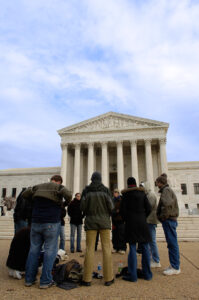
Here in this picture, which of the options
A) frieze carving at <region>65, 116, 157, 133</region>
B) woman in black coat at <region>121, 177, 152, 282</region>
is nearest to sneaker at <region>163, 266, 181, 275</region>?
woman in black coat at <region>121, 177, 152, 282</region>

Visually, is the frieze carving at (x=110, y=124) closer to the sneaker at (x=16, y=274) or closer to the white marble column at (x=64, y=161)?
the white marble column at (x=64, y=161)

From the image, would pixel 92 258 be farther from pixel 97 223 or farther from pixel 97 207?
pixel 97 207

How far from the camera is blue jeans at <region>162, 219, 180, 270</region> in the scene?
18.6ft

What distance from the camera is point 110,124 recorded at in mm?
37656

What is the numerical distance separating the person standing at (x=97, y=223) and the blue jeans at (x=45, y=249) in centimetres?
75

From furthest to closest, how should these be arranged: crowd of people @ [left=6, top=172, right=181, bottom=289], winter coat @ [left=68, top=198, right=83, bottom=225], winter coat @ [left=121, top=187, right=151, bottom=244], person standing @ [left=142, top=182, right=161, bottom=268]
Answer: winter coat @ [left=68, top=198, right=83, bottom=225] < person standing @ [left=142, top=182, right=161, bottom=268] < winter coat @ [left=121, top=187, right=151, bottom=244] < crowd of people @ [left=6, top=172, right=181, bottom=289]

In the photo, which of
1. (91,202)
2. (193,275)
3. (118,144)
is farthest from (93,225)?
(118,144)

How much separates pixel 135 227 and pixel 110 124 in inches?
1301

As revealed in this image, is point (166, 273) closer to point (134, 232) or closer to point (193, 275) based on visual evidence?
point (193, 275)

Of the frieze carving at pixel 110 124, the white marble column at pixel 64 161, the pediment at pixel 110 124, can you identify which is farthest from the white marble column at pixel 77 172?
the frieze carving at pixel 110 124

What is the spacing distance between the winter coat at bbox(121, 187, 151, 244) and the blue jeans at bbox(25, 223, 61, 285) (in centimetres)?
175

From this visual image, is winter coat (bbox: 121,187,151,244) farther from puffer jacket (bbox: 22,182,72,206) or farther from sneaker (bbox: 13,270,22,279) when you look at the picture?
sneaker (bbox: 13,270,22,279)

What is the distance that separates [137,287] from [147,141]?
32.2 m

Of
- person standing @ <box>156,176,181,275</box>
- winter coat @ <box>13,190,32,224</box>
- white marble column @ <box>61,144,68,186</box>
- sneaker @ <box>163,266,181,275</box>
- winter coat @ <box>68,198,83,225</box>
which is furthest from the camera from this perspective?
white marble column @ <box>61,144,68,186</box>
